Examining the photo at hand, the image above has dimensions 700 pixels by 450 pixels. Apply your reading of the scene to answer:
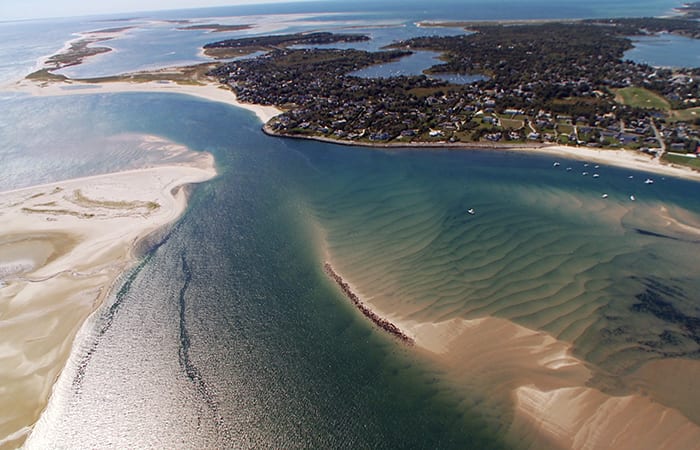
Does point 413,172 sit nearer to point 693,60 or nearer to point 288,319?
point 288,319

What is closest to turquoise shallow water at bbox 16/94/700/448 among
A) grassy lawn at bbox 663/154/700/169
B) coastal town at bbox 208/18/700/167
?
grassy lawn at bbox 663/154/700/169

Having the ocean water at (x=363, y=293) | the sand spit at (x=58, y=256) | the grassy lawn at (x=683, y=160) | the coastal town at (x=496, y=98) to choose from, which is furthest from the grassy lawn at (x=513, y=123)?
the sand spit at (x=58, y=256)

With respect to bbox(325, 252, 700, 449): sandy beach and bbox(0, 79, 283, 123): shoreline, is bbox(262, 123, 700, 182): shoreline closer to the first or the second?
bbox(325, 252, 700, 449): sandy beach

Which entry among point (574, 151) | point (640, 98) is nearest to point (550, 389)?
point (574, 151)

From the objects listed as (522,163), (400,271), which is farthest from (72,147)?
(522,163)

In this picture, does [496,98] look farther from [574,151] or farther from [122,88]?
[122,88]
